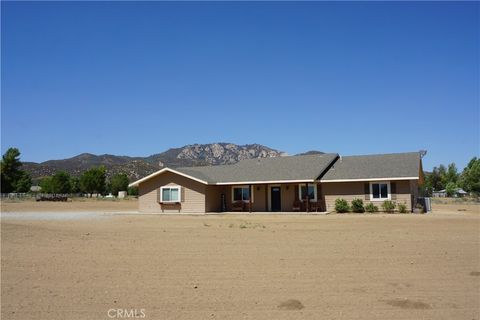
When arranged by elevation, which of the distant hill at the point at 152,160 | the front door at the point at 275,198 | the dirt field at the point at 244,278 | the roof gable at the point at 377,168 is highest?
the distant hill at the point at 152,160

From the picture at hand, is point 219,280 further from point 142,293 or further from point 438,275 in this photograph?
point 438,275

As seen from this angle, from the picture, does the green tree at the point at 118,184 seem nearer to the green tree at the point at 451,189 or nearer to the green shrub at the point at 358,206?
the green tree at the point at 451,189

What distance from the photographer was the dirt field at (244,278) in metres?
6.26

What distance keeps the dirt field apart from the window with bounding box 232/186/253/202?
65.8 feet

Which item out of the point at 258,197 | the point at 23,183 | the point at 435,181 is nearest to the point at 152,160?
the point at 23,183

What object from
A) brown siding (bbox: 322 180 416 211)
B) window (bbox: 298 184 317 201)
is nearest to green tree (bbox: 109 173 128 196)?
window (bbox: 298 184 317 201)

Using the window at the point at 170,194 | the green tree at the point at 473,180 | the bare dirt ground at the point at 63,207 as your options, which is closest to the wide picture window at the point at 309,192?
the window at the point at 170,194

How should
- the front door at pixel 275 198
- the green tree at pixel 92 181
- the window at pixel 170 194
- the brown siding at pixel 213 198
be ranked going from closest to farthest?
the brown siding at pixel 213 198
the front door at pixel 275 198
the window at pixel 170 194
the green tree at pixel 92 181

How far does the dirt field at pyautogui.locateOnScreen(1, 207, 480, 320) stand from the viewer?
6262 mm

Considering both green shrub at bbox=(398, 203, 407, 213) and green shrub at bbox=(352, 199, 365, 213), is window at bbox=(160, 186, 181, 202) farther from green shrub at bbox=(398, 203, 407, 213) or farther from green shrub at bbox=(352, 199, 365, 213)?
green shrub at bbox=(398, 203, 407, 213)

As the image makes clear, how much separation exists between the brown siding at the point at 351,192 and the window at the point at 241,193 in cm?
576

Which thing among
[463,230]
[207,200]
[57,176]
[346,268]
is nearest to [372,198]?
[207,200]

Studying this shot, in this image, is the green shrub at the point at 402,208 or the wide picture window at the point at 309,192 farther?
the wide picture window at the point at 309,192

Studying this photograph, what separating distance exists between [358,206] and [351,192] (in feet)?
4.20
